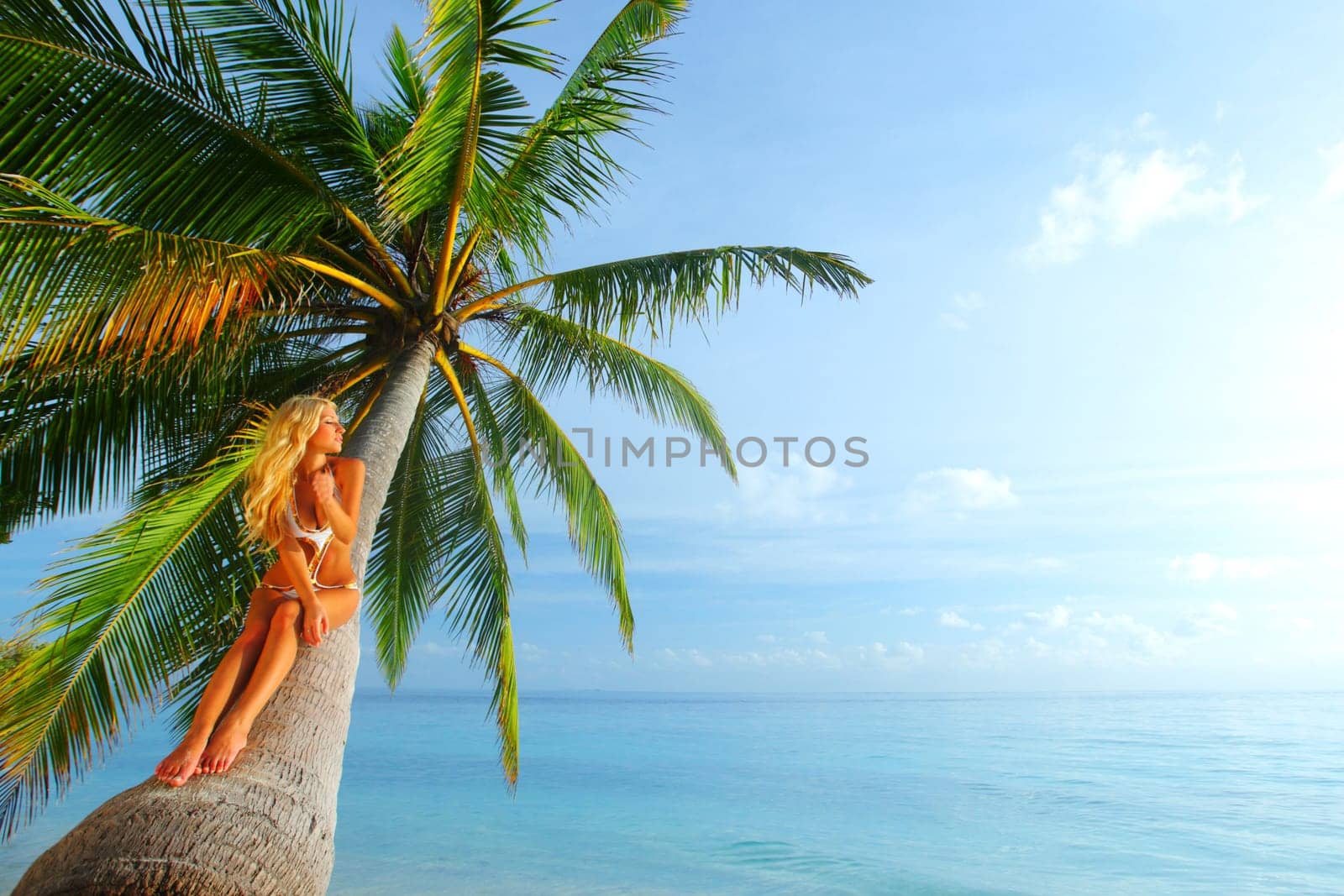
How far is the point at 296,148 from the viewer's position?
21.2ft

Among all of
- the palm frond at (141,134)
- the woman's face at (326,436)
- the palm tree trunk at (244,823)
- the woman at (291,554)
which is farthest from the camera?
the palm frond at (141,134)

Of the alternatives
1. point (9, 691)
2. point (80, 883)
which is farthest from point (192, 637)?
point (80, 883)

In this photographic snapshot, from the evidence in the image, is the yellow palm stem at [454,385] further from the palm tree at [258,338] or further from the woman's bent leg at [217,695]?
the woman's bent leg at [217,695]

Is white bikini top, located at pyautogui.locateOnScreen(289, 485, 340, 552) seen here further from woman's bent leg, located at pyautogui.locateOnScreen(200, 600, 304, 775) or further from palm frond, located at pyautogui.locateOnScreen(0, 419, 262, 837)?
palm frond, located at pyautogui.locateOnScreen(0, 419, 262, 837)

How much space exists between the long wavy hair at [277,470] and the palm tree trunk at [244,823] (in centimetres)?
51

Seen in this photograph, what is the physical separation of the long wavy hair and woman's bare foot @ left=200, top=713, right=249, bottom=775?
80cm

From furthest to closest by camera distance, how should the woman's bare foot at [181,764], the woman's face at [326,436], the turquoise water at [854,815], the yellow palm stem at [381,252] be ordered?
1. the turquoise water at [854,815]
2. the yellow palm stem at [381,252]
3. the woman's face at [326,436]
4. the woman's bare foot at [181,764]

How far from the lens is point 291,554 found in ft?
11.1

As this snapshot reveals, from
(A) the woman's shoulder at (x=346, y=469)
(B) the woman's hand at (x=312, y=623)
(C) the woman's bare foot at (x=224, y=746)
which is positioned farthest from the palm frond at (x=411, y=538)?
(C) the woman's bare foot at (x=224, y=746)

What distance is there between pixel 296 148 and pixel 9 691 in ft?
13.6

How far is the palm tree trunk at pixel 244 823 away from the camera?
223 centimetres

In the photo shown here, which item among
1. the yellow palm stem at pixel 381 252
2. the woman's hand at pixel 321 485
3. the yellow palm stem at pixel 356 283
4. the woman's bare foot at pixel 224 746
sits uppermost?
the yellow palm stem at pixel 381 252

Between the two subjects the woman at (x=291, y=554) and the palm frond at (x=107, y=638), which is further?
the palm frond at (x=107, y=638)

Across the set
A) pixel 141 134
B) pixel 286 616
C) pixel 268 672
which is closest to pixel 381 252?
pixel 141 134
